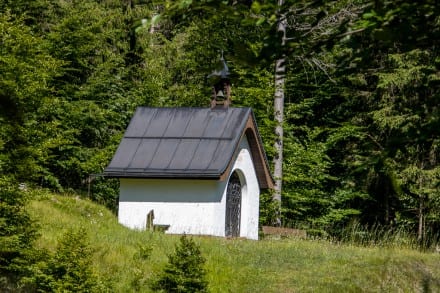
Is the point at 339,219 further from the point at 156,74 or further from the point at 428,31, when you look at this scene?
the point at 428,31

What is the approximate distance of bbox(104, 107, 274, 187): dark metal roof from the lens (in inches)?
747

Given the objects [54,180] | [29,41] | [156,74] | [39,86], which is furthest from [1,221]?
[156,74]

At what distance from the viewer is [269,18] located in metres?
3.49

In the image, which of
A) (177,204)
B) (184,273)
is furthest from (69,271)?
(177,204)

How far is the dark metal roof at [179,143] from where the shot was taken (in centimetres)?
1898

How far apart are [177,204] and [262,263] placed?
460 centimetres

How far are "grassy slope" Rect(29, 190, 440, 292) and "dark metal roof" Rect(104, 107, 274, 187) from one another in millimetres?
1929

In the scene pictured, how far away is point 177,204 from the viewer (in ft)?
62.8

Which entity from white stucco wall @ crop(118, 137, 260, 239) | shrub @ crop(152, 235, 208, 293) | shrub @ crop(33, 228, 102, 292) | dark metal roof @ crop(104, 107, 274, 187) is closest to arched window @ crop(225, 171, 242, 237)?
white stucco wall @ crop(118, 137, 260, 239)

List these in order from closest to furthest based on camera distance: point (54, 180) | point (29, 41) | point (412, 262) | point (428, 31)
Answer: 1. point (428, 31)
2. point (412, 262)
3. point (29, 41)
4. point (54, 180)

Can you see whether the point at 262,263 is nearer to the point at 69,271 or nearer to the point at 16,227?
the point at 69,271

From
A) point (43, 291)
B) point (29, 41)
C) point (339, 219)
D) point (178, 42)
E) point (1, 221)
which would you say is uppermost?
point (178, 42)

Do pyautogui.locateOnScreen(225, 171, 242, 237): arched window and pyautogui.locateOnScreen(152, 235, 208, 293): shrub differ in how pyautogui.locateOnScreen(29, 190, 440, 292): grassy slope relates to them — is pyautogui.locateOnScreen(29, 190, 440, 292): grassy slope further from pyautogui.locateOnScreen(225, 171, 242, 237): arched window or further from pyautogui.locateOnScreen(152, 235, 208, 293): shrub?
pyautogui.locateOnScreen(225, 171, 242, 237): arched window

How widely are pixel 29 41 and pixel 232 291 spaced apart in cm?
766
